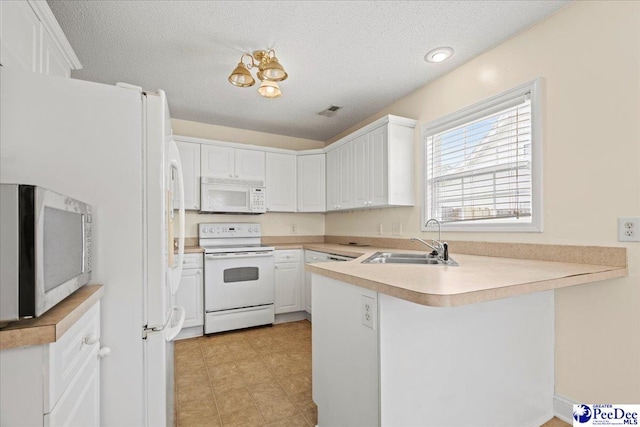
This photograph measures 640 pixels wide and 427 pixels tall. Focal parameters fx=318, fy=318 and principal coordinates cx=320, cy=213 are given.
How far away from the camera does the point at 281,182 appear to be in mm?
4242

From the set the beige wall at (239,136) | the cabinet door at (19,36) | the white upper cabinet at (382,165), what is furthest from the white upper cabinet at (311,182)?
the cabinet door at (19,36)

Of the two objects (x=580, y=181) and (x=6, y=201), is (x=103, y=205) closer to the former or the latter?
(x=6, y=201)

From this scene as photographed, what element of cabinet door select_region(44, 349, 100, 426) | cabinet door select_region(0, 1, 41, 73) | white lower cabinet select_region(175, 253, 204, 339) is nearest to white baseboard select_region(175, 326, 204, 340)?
white lower cabinet select_region(175, 253, 204, 339)

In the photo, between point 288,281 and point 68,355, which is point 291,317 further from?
point 68,355

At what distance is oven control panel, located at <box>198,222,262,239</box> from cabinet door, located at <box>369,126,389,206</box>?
5.52ft

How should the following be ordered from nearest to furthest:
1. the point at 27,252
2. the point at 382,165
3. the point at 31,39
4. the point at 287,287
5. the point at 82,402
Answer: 1. the point at 27,252
2. the point at 82,402
3. the point at 31,39
4. the point at 382,165
5. the point at 287,287

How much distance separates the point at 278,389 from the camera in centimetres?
222

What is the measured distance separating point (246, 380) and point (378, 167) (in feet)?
7.21

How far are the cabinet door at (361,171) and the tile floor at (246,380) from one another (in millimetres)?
1570

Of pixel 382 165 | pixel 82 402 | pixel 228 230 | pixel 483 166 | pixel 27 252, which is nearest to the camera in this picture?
pixel 27 252

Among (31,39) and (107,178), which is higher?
(31,39)

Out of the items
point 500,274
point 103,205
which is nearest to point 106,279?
point 103,205

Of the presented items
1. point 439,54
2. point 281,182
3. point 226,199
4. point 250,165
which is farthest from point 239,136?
point 439,54

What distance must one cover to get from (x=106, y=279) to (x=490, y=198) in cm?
245
